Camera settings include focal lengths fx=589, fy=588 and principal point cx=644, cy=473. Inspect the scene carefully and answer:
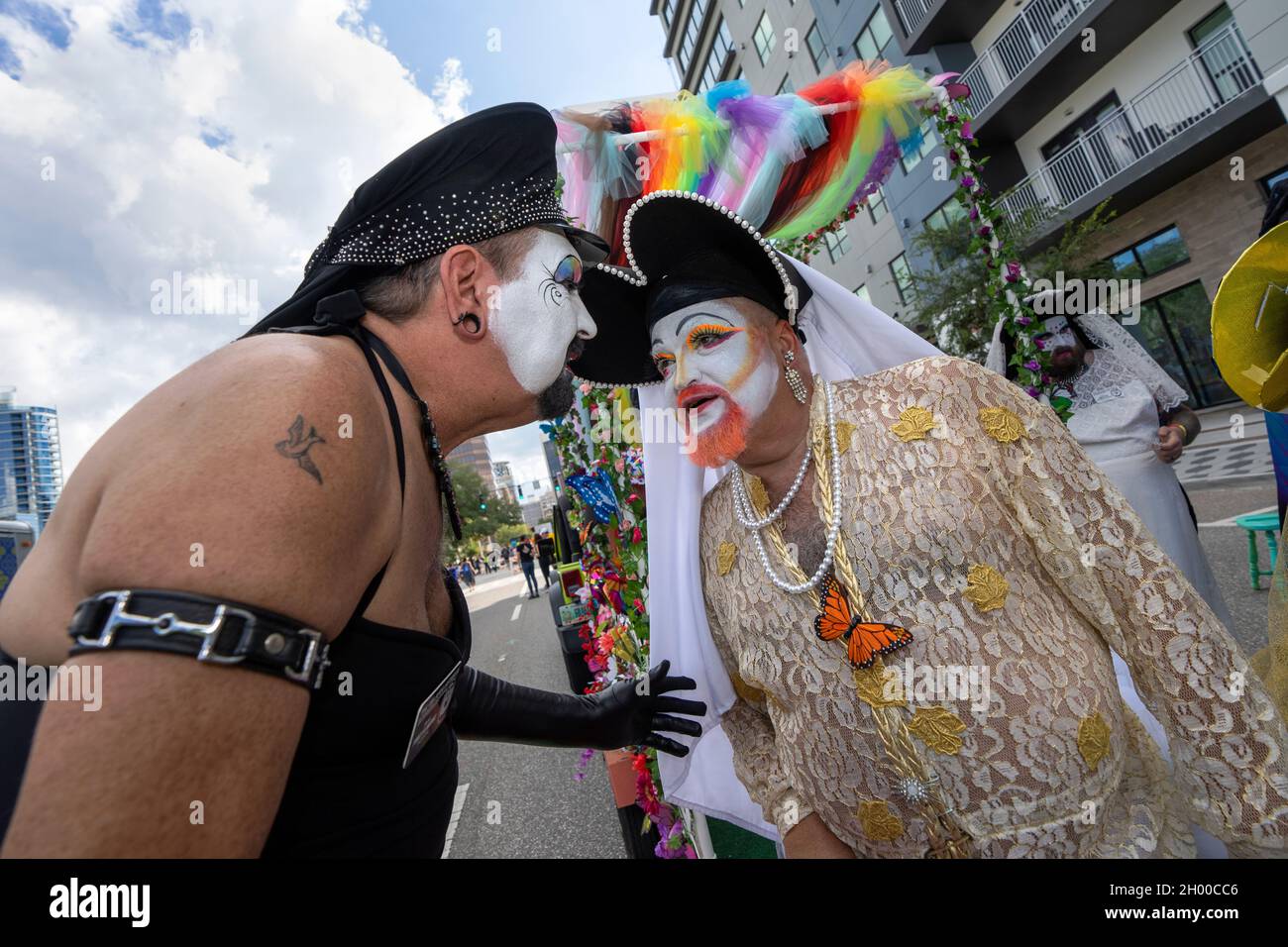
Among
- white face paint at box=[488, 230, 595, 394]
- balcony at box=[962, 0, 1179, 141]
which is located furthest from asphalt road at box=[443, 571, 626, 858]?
balcony at box=[962, 0, 1179, 141]

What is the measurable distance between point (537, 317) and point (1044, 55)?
17381 mm

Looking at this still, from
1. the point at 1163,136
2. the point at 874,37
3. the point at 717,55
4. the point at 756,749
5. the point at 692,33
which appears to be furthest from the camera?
the point at 692,33

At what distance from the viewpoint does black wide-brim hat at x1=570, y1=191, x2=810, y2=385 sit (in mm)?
1908

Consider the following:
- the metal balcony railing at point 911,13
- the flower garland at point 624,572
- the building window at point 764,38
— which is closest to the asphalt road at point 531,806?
the flower garland at point 624,572

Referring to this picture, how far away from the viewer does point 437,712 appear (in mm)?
1260

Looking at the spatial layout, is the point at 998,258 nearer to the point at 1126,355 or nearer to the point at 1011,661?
the point at 1126,355

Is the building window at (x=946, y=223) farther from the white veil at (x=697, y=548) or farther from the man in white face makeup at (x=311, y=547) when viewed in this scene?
the man in white face makeup at (x=311, y=547)

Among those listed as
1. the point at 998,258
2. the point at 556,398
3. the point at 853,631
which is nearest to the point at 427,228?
the point at 556,398

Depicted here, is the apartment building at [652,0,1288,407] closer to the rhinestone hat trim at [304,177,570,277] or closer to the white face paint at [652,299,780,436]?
the white face paint at [652,299,780,436]

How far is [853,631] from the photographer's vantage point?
5.16ft

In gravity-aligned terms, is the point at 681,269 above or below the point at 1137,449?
above
